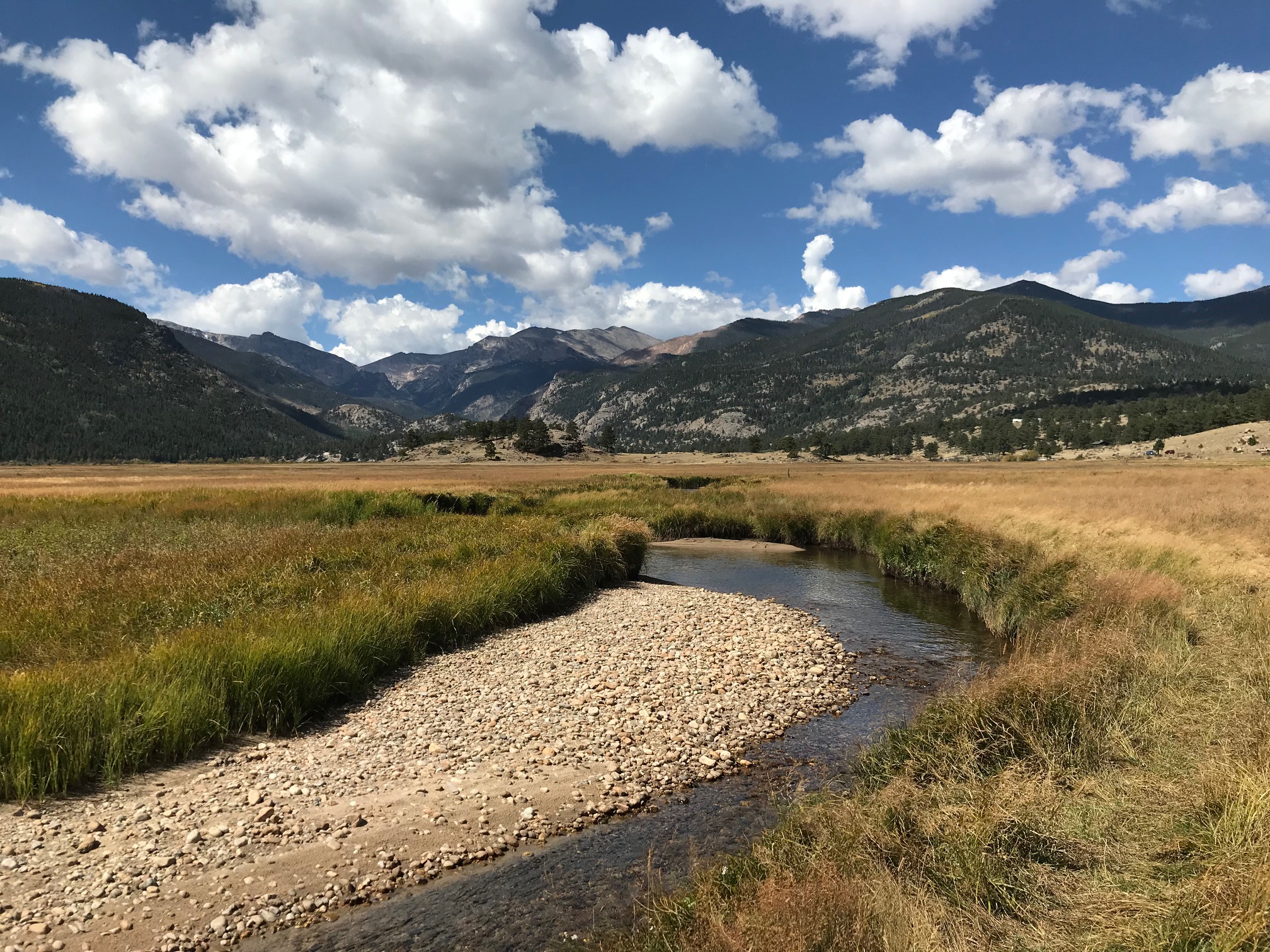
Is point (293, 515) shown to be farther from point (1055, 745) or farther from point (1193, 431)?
point (1193, 431)

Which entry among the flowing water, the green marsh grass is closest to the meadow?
the green marsh grass

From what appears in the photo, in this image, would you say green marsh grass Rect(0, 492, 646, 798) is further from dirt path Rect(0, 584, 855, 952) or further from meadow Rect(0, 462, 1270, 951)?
dirt path Rect(0, 584, 855, 952)

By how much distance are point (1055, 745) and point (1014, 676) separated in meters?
1.36

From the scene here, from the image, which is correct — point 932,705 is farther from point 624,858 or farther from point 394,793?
point 394,793

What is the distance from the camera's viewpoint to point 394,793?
876 centimetres

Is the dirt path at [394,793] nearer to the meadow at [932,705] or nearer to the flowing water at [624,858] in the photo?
the flowing water at [624,858]

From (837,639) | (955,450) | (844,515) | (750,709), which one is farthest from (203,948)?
(955,450)

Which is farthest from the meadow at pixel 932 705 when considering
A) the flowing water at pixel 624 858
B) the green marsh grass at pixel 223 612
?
the flowing water at pixel 624 858

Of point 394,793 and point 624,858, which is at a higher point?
point 394,793

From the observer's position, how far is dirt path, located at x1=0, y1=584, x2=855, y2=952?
6.46 metres

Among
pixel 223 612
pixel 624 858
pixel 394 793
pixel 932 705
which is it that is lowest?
pixel 624 858

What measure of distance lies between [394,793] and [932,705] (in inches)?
322

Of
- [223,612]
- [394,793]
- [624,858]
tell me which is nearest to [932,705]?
[624,858]

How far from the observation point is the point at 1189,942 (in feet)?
14.8
